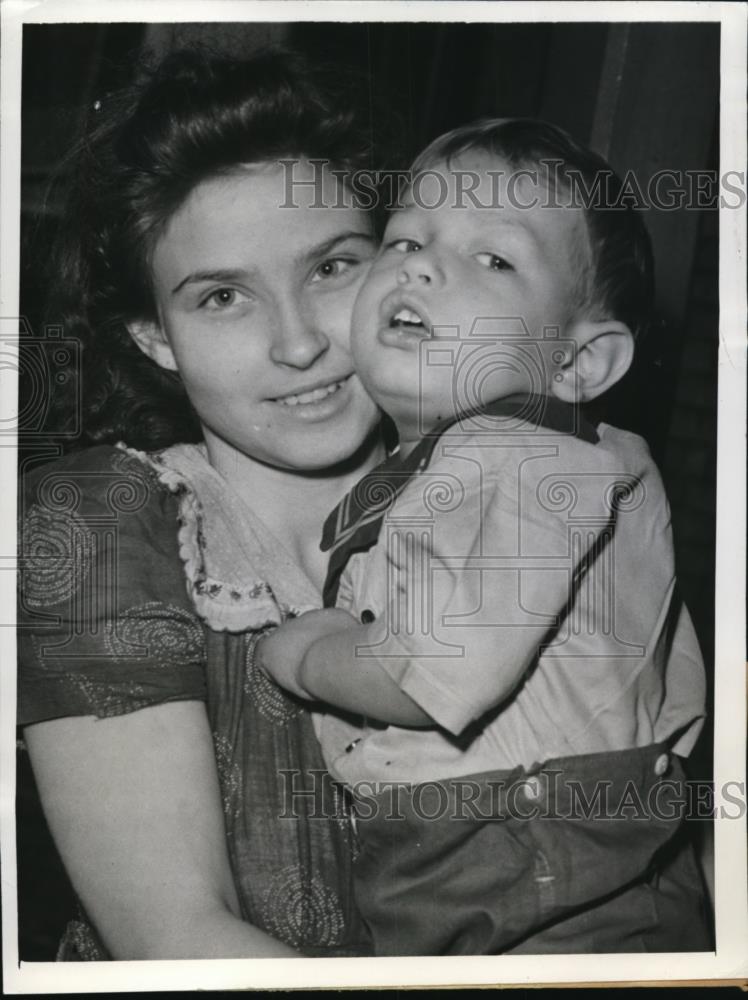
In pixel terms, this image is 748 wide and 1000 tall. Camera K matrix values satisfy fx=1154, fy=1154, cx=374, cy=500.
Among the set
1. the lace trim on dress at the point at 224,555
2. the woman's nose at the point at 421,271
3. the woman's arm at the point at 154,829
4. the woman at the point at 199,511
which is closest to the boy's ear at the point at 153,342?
the woman at the point at 199,511

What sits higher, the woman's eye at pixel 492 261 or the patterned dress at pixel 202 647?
the woman's eye at pixel 492 261

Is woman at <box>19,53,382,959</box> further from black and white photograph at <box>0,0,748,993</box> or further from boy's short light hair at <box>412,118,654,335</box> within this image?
boy's short light hair at <box>412,118,654,335</box>

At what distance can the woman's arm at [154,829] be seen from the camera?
1442mm

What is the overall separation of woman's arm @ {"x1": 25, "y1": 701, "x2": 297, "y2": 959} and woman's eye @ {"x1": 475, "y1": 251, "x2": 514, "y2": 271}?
0.66 metres

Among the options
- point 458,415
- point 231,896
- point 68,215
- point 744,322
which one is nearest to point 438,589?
point 458,415

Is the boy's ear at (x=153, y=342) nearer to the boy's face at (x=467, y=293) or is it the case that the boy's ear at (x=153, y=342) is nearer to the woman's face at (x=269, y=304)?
the woman's face at (x=269, y=304)

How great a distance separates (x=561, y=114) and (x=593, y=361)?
348 millimetres

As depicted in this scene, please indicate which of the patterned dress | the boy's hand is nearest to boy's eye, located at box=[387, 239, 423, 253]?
the patterned dress

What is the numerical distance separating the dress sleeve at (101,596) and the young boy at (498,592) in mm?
147

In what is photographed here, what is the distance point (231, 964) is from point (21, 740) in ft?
1.29

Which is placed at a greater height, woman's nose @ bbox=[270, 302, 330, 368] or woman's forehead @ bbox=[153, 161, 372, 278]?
woman's forehead @ bbox=[153, 161, 372, 278]

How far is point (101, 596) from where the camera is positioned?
149cm

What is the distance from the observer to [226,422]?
1491mm

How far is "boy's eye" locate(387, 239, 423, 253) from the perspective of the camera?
4.79ft
